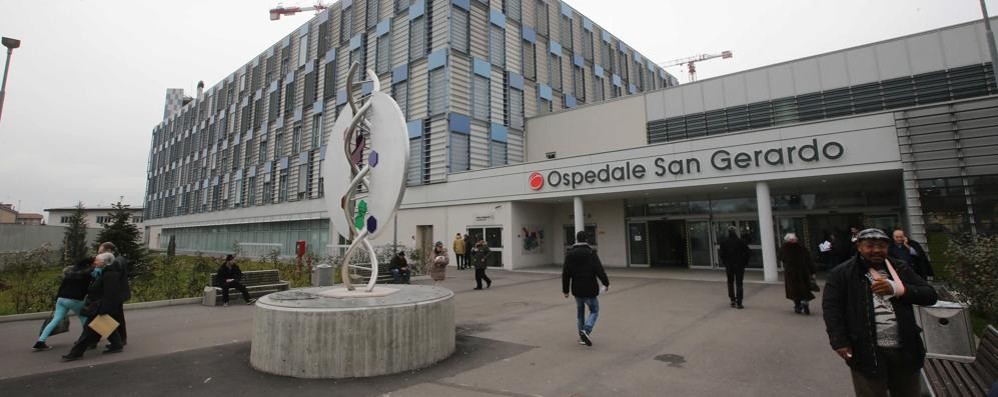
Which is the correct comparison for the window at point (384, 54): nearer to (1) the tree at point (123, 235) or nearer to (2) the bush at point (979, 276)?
(1) the tree at point (123, 235)

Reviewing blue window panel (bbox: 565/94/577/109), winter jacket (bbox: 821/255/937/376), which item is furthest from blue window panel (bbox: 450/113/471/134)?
winter jacket (bbox: 821/255/937/376)

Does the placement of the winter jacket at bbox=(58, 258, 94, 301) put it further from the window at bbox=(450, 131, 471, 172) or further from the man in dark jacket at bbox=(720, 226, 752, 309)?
the window at bbox=(450, 131, 471, 172)

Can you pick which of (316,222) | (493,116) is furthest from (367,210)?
(316,222)

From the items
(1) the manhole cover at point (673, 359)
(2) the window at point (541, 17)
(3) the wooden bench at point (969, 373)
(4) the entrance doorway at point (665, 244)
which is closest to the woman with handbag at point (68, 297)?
(1) the manhole cover at point (673, 359)

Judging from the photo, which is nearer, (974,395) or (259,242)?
(974,395)

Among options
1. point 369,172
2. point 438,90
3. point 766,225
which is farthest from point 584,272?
point 438,90

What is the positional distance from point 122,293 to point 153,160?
7317 centimetres

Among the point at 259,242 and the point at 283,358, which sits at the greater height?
the point at 259,242

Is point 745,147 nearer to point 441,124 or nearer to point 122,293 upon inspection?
point 441,124

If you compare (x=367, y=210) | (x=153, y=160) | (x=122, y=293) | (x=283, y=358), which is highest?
(x=153, y=160)

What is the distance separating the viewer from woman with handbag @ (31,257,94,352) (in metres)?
6.54

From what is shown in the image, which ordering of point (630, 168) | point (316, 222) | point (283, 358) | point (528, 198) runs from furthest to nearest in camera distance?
point (316, 222), point (528, 198), point (630, 168), point (283, 358)

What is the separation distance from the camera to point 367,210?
7480 millimetres

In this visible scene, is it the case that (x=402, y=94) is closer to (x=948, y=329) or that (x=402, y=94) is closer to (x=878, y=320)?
(x=948, y=329)
